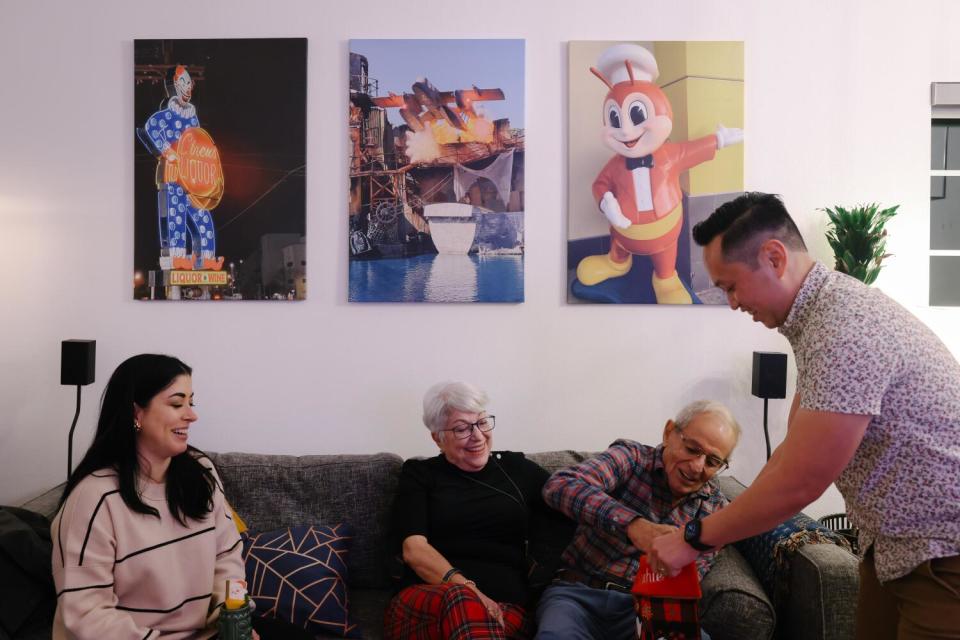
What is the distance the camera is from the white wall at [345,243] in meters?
3.36

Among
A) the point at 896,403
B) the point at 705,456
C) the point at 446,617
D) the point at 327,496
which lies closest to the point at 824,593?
the point at 705,456

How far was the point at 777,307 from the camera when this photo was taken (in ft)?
5.32

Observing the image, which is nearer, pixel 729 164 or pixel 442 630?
pixel 442 630

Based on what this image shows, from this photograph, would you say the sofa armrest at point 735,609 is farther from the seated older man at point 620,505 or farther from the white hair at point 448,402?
the white hair at point 448,402

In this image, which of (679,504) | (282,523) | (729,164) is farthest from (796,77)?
(282,523)

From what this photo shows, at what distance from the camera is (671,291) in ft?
11.0

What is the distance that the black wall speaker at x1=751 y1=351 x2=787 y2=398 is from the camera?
3.16 m

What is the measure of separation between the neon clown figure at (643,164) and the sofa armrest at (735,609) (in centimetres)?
134

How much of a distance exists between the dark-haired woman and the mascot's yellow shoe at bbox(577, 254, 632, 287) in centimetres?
179

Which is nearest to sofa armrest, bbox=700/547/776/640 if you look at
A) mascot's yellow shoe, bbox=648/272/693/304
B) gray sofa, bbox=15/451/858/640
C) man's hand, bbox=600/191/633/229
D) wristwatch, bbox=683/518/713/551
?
gray sofa, bbox=15/451/858/640

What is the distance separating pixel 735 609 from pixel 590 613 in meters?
0.44

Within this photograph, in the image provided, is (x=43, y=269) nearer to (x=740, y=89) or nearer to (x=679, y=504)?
(x=679, y=504)

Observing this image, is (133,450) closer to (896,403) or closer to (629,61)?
(896,403)

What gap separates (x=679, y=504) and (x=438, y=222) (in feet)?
5.20
